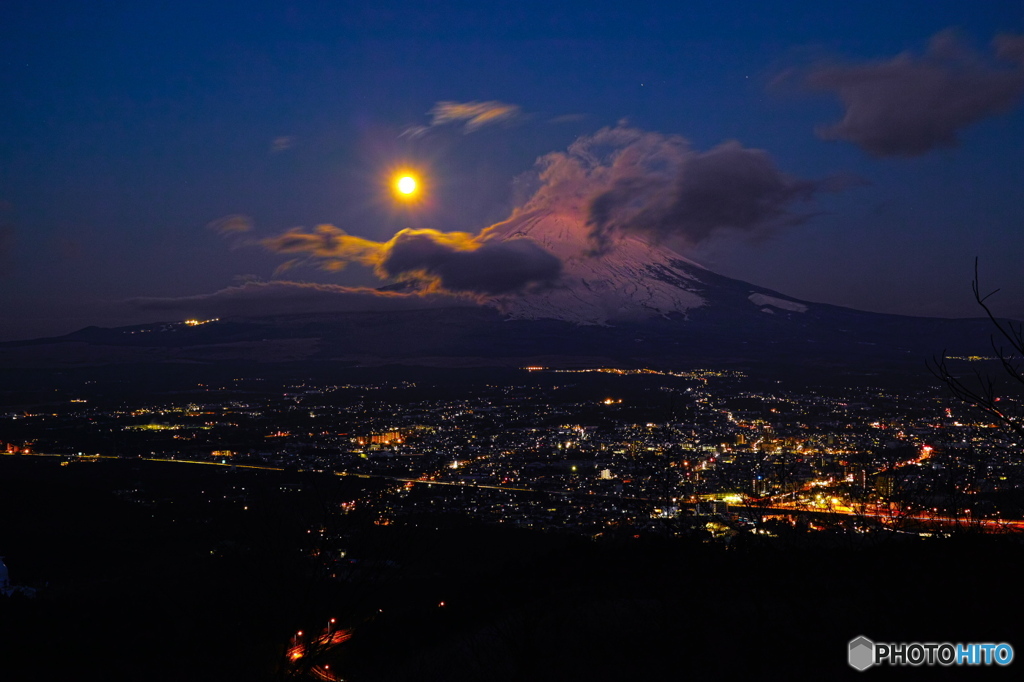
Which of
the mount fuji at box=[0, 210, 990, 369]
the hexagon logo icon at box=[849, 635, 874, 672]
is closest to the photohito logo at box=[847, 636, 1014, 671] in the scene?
the hexagon logo icon at box=[849, 635, 874, 672]

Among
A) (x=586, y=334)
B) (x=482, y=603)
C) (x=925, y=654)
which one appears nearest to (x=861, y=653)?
(x=925, y=654)

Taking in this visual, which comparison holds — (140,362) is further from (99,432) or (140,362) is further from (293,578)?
(293,578)

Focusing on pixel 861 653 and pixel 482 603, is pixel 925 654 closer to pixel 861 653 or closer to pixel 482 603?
pixel 861 653

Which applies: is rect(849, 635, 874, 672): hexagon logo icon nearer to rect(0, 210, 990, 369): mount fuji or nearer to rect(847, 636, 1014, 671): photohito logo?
rect(847, 636, 1014, 671): photohito logo

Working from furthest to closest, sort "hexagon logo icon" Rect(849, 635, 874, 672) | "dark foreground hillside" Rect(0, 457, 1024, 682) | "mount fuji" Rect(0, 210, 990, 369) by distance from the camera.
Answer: "mount fuji" Rect(0, 210, 990, 369) → "dark foreground hillside" Rect(0, 457, 1024, 682) → "hexagon logo icon" Rect(849, 635, 874, 672)

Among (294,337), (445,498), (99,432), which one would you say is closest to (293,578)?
(445,498)

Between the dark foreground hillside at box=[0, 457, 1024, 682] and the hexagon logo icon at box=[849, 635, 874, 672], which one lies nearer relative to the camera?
the hexagon logo icon at box=[849, 635, 874, 672]
